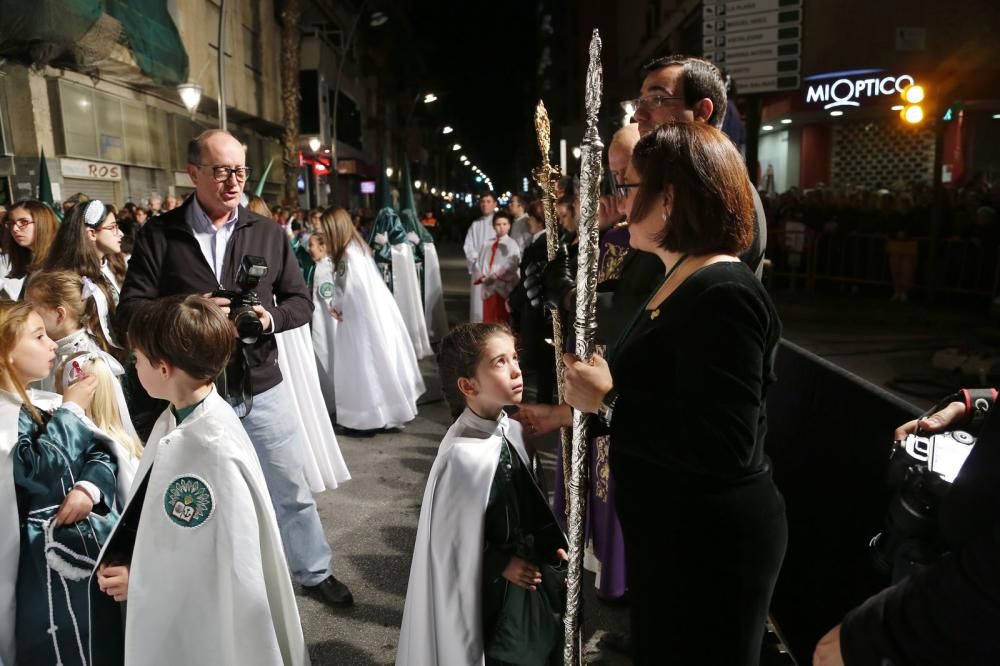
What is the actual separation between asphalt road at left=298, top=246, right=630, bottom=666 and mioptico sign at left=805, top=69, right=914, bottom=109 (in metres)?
14.1

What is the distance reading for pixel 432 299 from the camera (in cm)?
1034

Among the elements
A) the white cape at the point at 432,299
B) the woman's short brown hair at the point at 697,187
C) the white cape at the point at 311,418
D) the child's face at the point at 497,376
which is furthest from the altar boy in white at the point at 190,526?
the white cape at the point at 432,299

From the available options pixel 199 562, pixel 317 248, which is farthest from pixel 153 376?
pixel 317 248

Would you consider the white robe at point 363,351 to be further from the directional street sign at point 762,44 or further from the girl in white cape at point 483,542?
the directional street sign at point 762,44

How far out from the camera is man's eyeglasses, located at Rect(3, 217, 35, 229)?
482 centimetres

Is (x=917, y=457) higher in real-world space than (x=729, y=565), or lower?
higher

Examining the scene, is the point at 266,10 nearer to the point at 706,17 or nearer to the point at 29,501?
the point at 706,17

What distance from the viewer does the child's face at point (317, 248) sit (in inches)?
261

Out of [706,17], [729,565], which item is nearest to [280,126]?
[706,17]

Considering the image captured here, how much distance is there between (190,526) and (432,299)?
8243 mm

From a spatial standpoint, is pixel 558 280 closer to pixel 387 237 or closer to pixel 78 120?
pixel 387 237

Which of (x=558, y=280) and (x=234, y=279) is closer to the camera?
(x=558, y=280)

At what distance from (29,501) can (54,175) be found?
11981 mm

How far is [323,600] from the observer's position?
357cm
